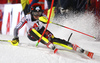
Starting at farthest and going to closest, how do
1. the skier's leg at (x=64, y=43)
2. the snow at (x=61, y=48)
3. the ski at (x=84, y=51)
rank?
the skier's leg at (x=64, y=43) < the ski at (x=84, y=51) < the snow at (x=61, y=48)

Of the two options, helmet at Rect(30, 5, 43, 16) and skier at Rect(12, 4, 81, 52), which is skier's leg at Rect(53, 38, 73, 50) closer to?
skier at Rect(12, 4, 81, 52)

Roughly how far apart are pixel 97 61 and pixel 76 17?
300cm

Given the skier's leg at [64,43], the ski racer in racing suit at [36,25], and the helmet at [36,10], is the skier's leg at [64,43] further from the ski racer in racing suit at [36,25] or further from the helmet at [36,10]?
the helmet at [36,10]

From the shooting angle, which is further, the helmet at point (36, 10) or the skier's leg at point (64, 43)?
the helmet at point (36, 10)

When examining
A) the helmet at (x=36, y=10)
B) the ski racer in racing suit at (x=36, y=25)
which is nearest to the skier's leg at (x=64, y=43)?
the ski racer in racing suit at (x=36, y=25)

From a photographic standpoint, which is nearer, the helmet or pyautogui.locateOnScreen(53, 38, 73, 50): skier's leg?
pyautogui.locateOnScreen(53, 38, 73, 50): skier's leg

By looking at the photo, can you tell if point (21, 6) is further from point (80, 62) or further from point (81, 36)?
point (80, 62)

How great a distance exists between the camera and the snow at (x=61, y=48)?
2.07m

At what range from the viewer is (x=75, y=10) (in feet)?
16.0

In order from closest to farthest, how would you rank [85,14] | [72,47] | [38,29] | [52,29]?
[72,47] → [38,29] → [85,14] → [52,29]

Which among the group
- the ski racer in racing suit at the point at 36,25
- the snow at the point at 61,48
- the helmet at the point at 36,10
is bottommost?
the snow at the point at 61,48

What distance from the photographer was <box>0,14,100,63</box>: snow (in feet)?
6.79

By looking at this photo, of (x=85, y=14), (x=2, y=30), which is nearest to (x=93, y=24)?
(x=85, y=14)

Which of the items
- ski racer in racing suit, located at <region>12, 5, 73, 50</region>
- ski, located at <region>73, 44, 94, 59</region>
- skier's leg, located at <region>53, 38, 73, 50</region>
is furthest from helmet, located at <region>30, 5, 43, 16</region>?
ski, located at <region>73, 44, 94, 59</region>
